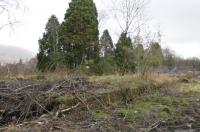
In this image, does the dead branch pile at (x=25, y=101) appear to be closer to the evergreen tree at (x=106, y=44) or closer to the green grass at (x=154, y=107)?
the green grass at (x=154, y=107)

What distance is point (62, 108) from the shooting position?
7.52 meters

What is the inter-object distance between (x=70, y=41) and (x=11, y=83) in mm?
15770

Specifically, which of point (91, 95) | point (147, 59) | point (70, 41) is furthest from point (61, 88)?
point (70, 41)

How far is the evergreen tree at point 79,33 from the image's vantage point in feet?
78.9

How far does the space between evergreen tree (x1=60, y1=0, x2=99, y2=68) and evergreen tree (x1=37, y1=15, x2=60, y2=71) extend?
856 mm

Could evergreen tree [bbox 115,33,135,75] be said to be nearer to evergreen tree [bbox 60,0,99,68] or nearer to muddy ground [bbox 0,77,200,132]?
evergreen tree [bbox 60,0,99,68]

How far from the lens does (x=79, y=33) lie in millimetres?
24422

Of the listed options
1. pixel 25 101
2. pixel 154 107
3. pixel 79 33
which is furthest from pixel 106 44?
pixel 25 101

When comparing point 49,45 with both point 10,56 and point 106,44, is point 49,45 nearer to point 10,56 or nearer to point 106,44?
point 10,56

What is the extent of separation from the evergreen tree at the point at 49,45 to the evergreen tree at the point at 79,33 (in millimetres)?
856

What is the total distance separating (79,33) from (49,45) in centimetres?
354

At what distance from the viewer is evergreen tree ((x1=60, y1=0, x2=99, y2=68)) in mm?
24047

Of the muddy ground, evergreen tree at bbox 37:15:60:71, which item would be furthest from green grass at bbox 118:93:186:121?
evergreen tree at bbox 37:15:60:71

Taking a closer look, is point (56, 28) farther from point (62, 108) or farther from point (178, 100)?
point (62, 108)
